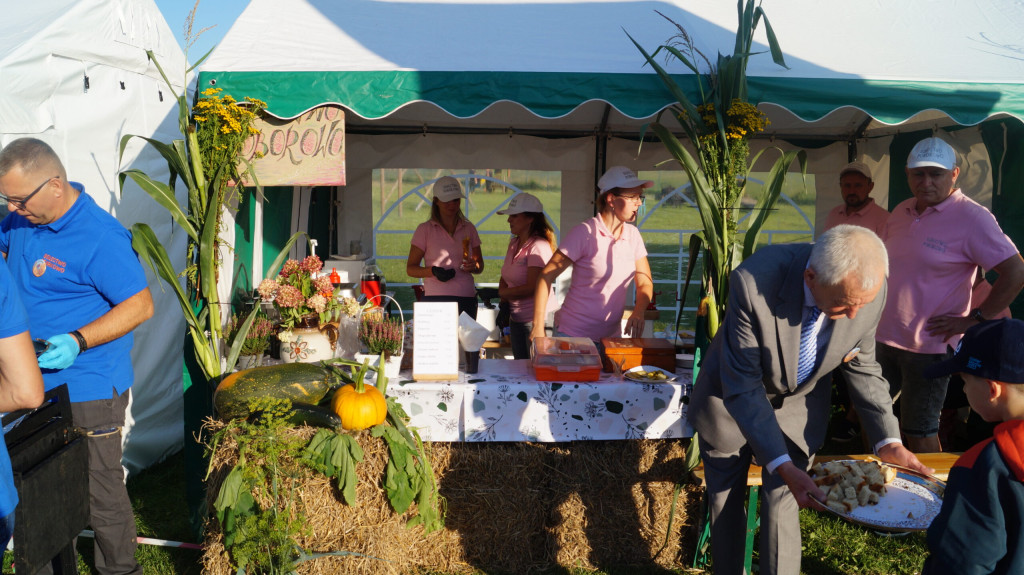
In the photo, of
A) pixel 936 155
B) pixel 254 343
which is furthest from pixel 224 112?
pixel 936 155

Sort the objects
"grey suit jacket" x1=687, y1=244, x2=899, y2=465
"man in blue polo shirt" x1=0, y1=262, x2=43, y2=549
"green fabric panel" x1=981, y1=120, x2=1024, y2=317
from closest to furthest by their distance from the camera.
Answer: "man in blue polo shirt" x1=0, y1=262, x2=43, y2=549 → "grey suit jacket" x1=687, y1=244, x2=899, y2=465 → "green fabric panel" x1=981, y1=120, x2=1024, y2=317

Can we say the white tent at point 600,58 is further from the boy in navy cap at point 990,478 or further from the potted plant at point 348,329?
the boy in navy cap at point 990,478

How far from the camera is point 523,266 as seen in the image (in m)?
4.34

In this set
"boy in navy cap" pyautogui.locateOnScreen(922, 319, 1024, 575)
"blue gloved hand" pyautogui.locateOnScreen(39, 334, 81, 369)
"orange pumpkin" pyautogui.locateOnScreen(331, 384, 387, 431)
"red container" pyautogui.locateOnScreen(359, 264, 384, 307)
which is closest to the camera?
"boy in navy cap" pyautogui.locateOnScreen(922, 319, 1024, 575)

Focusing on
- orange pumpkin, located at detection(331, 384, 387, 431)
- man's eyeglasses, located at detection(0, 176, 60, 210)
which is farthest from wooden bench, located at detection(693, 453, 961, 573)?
man's eyeglasses, located at detection(0, 176, 60, 210)

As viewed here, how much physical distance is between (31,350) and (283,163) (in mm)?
1781

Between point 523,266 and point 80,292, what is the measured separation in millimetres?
2383

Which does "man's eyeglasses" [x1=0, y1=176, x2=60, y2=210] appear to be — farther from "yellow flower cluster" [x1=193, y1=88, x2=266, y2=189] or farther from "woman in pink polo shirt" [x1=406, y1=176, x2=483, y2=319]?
"woman in pink polo shirt" [x1=406, y1=176, x2=483, y2=319]

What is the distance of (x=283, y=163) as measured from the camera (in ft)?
11.2

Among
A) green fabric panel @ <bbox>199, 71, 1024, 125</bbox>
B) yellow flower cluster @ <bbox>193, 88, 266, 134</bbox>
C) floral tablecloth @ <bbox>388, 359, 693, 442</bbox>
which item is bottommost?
floral tablecloth @ <bbox>388, 359, 693, 442</bbox>

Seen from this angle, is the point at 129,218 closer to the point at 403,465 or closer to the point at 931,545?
the point at 403,465

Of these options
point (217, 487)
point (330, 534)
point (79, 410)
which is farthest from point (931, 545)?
point (79, 410)

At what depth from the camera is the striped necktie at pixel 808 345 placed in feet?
7.13

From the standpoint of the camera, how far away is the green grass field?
22.9 feet
